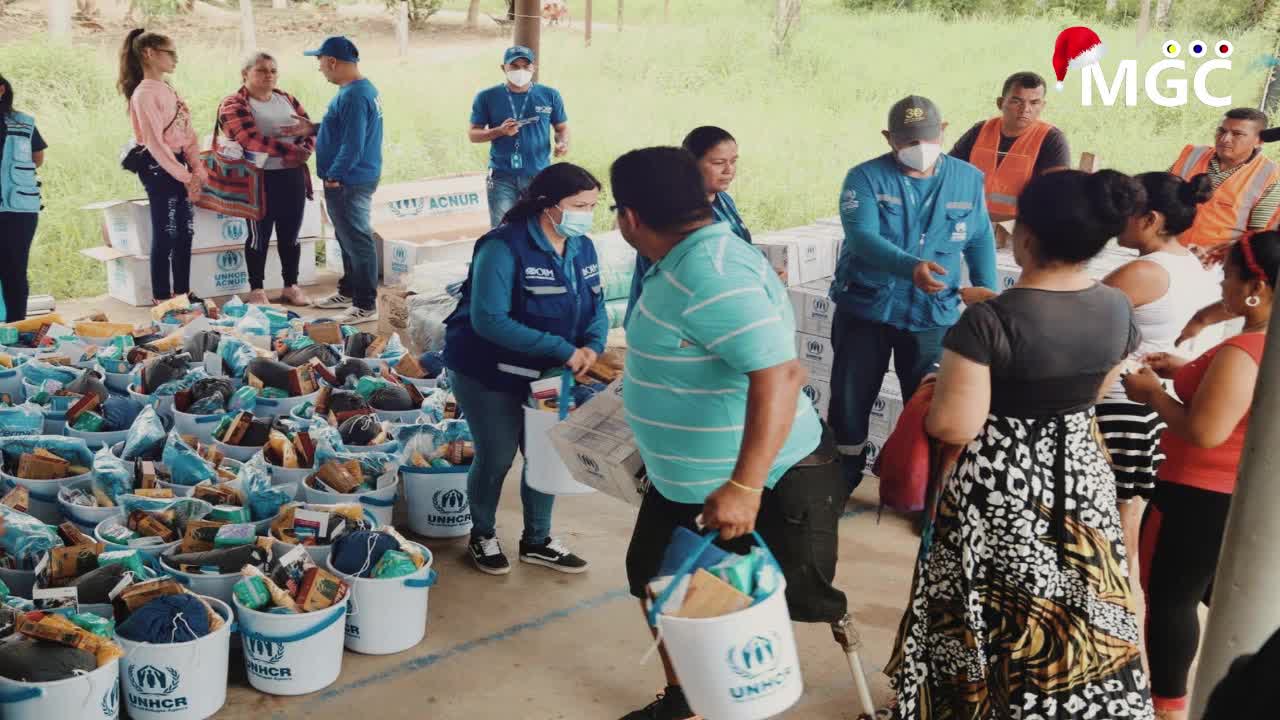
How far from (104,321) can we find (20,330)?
16.4 inches

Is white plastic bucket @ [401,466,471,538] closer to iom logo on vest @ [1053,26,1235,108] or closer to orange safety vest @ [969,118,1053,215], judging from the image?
orange safety vest @ [969,118,1053,215]

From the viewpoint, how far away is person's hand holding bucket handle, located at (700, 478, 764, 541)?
2.56 meters

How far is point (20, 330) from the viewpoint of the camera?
6.04m

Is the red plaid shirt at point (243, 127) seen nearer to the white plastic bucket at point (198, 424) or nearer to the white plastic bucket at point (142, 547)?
the white plastic bucket at point (198, 424)

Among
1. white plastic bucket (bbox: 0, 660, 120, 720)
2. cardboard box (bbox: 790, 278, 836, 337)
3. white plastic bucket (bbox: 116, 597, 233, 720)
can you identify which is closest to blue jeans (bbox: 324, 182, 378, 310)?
cardboard box (bbox: 790, 278, 836, 337)

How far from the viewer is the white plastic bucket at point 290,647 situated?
Answer: 3465 millimetres

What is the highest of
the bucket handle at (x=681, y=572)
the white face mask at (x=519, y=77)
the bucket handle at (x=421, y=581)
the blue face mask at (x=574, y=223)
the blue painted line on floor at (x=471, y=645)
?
the white face mask at (x=519, y=77)

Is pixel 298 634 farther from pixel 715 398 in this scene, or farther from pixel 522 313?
pixel 715 398

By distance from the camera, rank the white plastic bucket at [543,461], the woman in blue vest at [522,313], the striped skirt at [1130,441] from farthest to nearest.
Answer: the white plastic bucket at [543,461], the woman in blue vest at [522,313], the striped skirt at [1130,441]

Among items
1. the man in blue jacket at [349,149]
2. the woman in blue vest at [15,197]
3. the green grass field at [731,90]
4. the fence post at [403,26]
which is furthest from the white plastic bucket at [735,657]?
the fence post at [403,26]

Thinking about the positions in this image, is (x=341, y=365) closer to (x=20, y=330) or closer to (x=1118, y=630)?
(x=20, y=330)

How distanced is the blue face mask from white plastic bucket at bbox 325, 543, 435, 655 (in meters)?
1.18

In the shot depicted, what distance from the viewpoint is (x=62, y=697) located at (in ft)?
10.1

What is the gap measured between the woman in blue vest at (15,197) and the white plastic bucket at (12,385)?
3.92 feet
